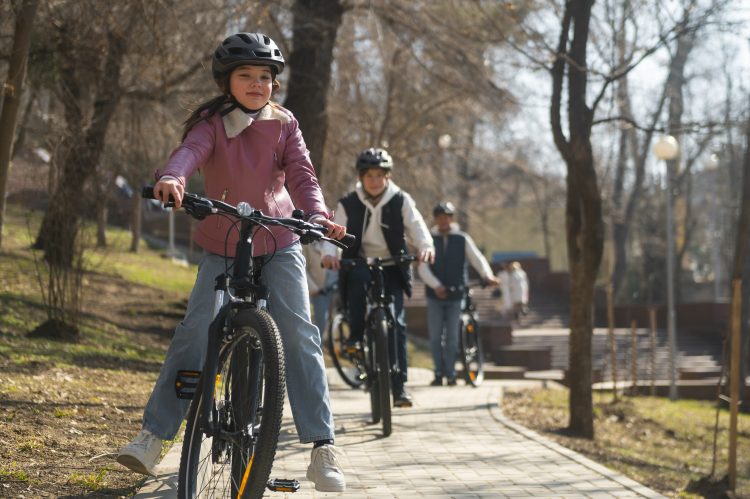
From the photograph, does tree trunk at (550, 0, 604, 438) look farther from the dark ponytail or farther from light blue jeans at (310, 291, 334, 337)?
the dark ponytail

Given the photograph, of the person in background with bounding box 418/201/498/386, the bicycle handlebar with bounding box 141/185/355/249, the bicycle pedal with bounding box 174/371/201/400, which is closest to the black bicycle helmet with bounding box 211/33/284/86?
the bicycle handlebar with bounding box 141/185/355/249

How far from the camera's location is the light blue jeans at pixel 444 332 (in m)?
13.8

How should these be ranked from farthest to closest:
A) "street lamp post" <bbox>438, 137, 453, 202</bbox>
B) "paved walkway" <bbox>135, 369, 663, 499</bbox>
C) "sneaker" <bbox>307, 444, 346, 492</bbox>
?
"street lamp post" <bbox>438, 137, 453, 202</bbox>, "paved walkway" <bbox>135, 369, 663, 499</bbox>, "sneaker" <bbox>307, 444, 346, 492</bbox>

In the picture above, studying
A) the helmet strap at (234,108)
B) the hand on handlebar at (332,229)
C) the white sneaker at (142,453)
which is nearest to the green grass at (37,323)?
the white sneaker at (142,453)

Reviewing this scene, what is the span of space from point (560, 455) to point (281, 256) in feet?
12.3

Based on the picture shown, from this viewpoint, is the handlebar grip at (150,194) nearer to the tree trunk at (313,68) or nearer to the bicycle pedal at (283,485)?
the bicycle pedal at (283,485)

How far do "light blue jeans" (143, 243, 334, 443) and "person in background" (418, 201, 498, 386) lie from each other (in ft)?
28.4

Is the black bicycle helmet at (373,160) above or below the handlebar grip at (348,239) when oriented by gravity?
above

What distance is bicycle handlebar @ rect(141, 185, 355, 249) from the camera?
172 inches

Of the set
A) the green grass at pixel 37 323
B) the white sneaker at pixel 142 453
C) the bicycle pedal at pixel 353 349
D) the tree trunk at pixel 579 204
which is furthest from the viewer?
the tree trunk at pixel 579 204

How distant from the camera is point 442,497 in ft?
19.9

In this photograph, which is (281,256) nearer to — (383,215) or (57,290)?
(383,215)

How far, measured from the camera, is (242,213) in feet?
14.7

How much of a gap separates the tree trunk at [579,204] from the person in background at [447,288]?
92.8 inches
